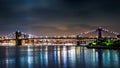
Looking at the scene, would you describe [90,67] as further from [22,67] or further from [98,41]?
[98,41]

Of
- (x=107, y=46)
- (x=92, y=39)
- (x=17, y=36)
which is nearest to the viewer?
(x=107, y=46)

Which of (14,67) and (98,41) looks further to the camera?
(98,41)

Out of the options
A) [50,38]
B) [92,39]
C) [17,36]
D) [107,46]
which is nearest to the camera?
[107,46]

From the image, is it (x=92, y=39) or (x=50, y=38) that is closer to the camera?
(x=92, y=39)

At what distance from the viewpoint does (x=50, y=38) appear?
80875 millimetres

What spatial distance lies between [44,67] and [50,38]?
193 feet

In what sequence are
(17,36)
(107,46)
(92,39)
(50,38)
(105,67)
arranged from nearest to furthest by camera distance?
(105,67) → (107,46) → (92,39) → (50,38) → (17,36)

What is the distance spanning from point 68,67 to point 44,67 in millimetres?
1536

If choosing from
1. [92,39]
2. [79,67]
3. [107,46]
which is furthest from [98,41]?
[79,67]

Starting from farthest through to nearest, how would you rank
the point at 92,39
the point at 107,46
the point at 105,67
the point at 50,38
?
the point at 50,38, the point at 92,39, the point at 107,46, the point at 105,67

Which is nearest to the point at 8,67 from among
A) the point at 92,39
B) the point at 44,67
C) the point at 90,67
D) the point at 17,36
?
the point at 44,67

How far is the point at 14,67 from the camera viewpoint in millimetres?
22031

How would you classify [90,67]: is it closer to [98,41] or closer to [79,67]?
[79,67]

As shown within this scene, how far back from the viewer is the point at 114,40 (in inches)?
2817
